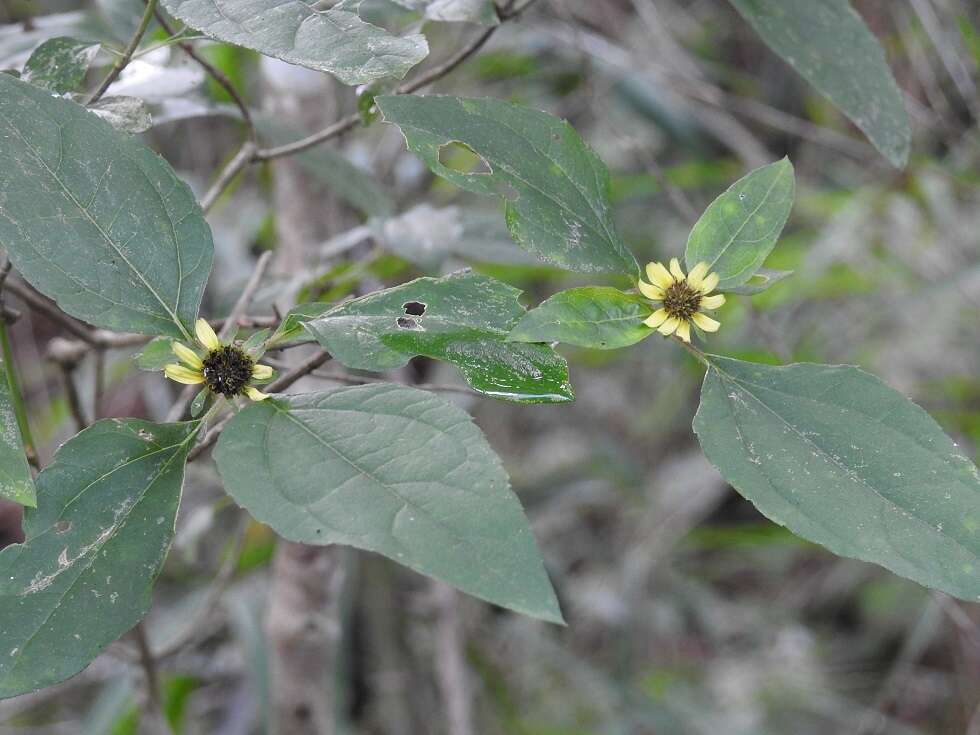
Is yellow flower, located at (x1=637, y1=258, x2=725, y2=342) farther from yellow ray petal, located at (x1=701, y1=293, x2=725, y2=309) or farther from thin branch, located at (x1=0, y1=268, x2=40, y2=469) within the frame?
thin branch, located at (x1=0, y1=268, x2=40, y2=469)

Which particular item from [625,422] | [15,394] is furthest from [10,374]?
[625,422]

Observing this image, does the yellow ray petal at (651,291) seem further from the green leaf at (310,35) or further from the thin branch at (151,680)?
the thin branch at (151,680)

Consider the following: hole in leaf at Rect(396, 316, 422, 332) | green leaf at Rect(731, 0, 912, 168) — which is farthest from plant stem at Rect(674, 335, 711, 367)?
green leaf at Rect(731, 0, 912, 168)

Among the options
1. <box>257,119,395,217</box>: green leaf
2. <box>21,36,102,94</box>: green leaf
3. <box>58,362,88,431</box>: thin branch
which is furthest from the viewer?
<box>257,119,395,217</box>: green leaf

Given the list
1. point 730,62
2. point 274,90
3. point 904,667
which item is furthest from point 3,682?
point 730,62

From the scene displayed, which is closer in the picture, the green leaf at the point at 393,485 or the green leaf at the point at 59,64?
the green leaf at the point at 393,485

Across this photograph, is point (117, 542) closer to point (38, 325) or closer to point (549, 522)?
point (549, 522)

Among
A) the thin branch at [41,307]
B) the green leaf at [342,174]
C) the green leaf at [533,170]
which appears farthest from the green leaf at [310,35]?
the green leaf at [342,174]
